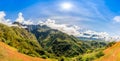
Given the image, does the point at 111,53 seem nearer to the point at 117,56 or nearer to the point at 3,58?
the point at 117,56

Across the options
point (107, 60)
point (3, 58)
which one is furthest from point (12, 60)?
point (107, 60)

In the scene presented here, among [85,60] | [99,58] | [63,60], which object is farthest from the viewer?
[63,60]

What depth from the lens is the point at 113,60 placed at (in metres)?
97.6

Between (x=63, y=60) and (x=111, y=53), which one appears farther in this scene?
(x=63, y=60)

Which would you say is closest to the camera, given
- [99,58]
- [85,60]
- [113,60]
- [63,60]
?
[113,60]

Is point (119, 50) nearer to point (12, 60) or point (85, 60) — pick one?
point (85, 60)

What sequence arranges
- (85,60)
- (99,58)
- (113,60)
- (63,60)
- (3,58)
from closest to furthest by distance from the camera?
(3,58)
(113,60)
(99,58)
(85,60)
(63,60)

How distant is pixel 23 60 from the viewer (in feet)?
296

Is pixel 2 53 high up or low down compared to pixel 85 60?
up

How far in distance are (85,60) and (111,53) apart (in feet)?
45.2

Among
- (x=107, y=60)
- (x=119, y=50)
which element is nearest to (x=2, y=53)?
(x=107, y=60)

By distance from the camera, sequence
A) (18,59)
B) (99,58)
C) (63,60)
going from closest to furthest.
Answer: (18,59) → (99,58) → (63,60)

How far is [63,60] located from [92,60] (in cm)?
2096

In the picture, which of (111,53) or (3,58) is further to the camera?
(111,53)
